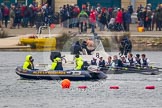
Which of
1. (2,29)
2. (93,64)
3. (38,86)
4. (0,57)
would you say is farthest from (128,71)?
(2,29)

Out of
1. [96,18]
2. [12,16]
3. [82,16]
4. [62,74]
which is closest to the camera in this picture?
[62,74]

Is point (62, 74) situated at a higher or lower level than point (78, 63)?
lower

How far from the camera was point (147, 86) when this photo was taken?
71.4m

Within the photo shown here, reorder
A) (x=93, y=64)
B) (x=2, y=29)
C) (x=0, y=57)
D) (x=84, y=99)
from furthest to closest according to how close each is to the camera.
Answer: (x=2, y=29), (x=0, y=57), (x=93, y=64), (x=84, y=99)

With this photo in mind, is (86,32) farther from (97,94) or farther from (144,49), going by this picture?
(97,94)

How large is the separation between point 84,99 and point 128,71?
1125 centimetres

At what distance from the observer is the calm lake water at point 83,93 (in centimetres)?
6475

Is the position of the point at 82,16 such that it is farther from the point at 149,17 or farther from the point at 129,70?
the point at 129,70

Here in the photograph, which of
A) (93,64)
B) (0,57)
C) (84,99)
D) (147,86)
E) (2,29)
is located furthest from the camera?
(2,29)

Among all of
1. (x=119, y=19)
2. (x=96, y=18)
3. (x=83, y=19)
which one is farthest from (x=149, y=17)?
(x=83, y=19)

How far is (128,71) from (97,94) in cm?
920

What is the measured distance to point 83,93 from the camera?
69.1 meters

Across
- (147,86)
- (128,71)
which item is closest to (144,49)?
(128,71)

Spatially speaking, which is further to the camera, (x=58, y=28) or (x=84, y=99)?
(x=58, y=28)
